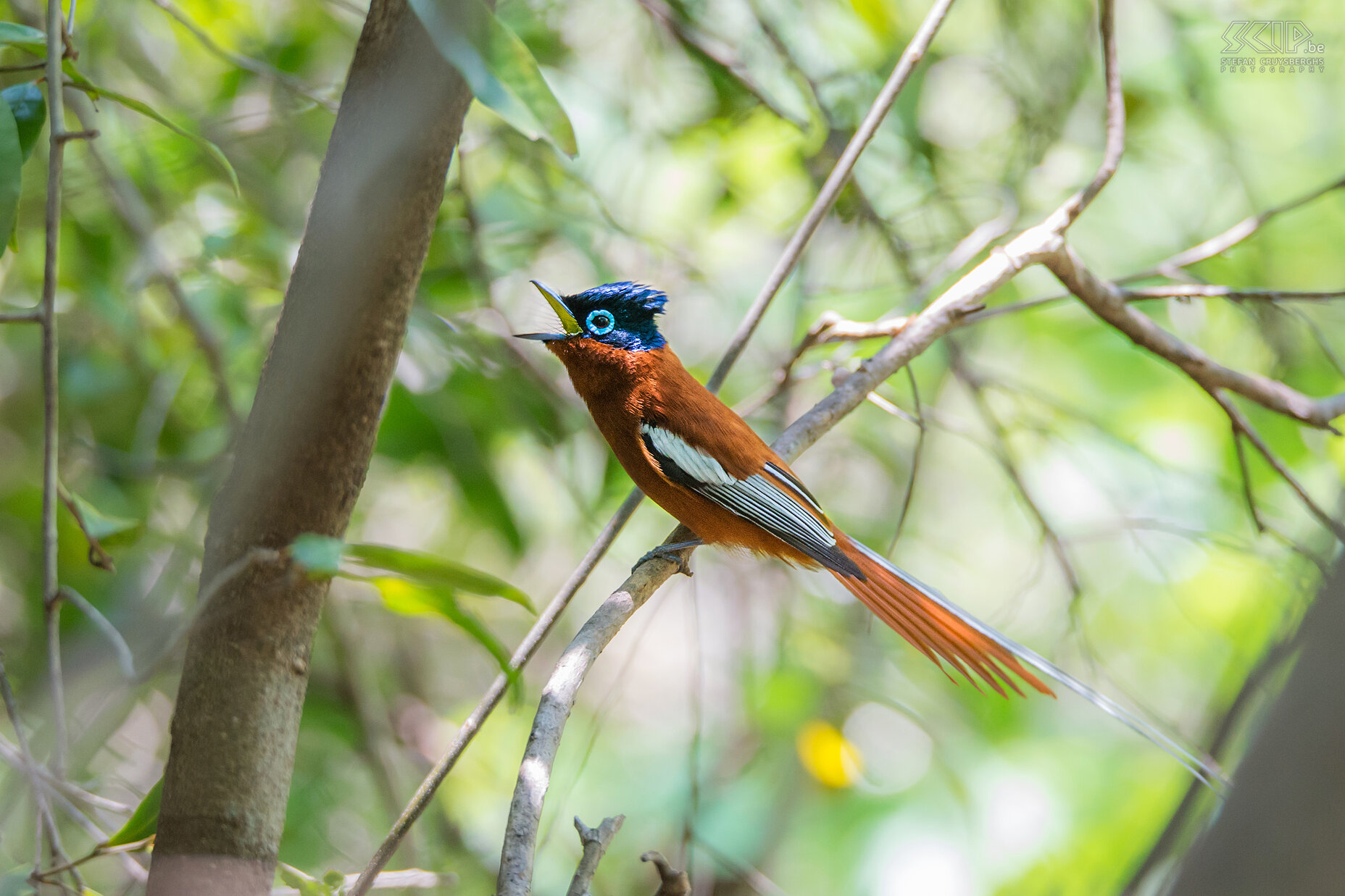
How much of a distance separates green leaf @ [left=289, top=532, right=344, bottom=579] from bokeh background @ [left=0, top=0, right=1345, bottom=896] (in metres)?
1.39

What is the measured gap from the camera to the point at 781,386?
252 cm

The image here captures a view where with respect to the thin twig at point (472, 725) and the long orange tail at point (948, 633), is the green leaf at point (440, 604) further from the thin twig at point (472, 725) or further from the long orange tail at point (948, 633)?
the long orange tail at point (948, 633)

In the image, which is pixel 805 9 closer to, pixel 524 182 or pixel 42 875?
pixel 524 182

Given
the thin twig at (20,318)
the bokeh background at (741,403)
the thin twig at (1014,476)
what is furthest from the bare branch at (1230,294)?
the thin twig at (20,318)

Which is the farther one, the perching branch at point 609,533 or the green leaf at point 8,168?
the green leaf at point 8,168

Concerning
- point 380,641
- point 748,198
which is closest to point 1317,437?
point 748,198

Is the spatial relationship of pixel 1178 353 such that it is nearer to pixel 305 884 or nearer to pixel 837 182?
pixel 837 182

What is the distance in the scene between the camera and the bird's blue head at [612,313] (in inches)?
116

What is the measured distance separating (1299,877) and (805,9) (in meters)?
3.80

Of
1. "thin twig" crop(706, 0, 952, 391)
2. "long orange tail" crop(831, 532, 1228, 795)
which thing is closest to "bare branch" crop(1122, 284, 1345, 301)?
"thin twig" crop(706, 0, 952, 391)

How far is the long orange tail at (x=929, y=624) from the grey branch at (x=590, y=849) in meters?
1.28

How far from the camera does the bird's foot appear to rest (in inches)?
92.7

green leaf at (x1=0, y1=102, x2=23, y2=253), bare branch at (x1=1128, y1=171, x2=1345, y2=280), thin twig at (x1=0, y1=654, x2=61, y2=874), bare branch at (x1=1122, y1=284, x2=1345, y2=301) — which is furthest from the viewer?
bare branch at (x1=1128, y1=171, x2=1345, y2=280)

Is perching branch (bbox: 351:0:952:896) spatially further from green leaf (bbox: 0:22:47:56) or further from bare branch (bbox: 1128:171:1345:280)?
green leaf (bbox: 0:22:47:56)
